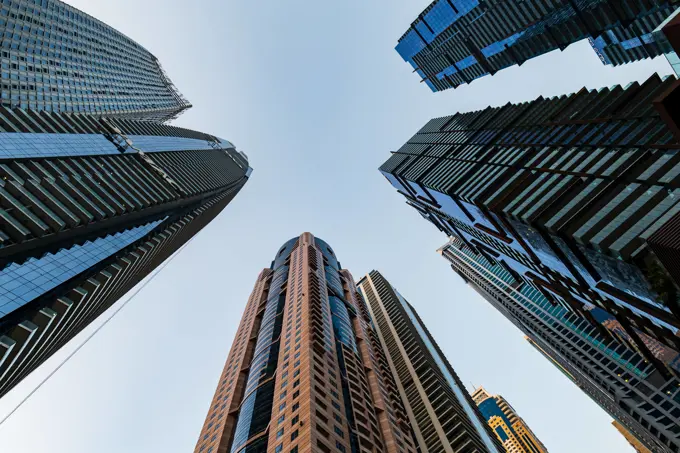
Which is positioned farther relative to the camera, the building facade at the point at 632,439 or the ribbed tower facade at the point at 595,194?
the building facade at the point at 632,439

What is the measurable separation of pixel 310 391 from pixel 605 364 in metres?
111

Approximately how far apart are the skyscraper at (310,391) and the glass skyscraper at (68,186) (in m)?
30.3

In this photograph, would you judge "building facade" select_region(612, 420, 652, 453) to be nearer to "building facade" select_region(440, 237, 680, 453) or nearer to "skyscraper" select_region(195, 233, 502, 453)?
"building facade" select_region(440, 237, 680, 453)

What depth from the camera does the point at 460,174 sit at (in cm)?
7662

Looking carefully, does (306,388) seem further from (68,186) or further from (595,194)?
(68,186)

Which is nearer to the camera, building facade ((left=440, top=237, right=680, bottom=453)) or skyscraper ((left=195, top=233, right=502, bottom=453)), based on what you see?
skyscraper ((left=195, top=233, right=502, bottom=453))

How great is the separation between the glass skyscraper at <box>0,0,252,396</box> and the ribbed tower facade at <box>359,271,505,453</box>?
73.0 m

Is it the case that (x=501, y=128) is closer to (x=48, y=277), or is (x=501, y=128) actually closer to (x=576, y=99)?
(x=576, y=99)

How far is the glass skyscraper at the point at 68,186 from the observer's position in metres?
50.6

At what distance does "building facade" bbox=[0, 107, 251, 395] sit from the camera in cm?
4888

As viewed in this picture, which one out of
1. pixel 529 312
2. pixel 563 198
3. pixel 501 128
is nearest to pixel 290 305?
pixel 501 128

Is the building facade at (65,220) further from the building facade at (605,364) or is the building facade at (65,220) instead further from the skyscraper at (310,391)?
the building facade at (605,364)

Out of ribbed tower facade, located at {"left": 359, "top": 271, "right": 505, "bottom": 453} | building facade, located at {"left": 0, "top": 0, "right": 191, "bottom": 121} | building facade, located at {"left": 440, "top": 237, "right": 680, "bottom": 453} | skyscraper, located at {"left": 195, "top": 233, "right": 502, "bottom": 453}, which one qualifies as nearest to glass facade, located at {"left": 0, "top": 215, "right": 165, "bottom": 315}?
skyscraper, located at {"left": 195, "top": 233, "right": 502, "bottom": 453}

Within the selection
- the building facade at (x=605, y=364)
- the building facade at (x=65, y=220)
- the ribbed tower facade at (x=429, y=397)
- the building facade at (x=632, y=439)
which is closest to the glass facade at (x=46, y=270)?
the building facade at (x=65, y=220)
